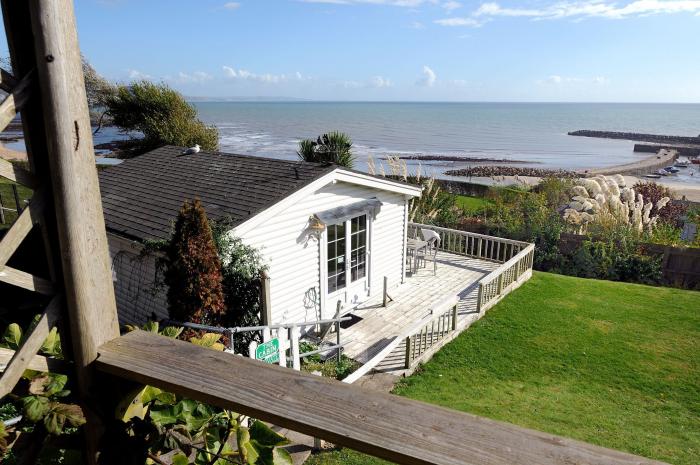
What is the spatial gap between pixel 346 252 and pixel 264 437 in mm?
7993

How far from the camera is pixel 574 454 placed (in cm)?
89

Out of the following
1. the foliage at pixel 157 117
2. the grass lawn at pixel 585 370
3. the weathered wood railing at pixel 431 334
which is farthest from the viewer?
the foliage at pixel 157 117

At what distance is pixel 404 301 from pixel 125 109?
25186 millimetres

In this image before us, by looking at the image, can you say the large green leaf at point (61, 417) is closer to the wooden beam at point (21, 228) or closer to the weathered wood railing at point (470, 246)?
the wooden beam at point (21, 228)

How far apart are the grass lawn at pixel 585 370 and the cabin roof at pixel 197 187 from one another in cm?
377

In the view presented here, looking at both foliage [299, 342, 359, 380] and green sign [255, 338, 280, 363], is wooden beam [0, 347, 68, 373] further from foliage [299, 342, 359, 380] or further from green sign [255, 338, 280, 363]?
foliage [299, 342, 359, 380]

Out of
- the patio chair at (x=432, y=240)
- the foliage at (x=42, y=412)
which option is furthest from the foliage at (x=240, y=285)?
the patio chair at (x=432, y=240)

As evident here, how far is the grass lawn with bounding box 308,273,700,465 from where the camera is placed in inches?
224

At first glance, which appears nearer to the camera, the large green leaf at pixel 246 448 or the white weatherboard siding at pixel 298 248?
the large green leaf at pixel 246 448

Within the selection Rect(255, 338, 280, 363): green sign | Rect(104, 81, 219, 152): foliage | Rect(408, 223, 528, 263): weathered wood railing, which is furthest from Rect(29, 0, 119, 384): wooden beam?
Rect(104, 81, 219, 152): foliage

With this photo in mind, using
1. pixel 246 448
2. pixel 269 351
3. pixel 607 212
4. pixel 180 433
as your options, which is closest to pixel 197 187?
pixel 269 351

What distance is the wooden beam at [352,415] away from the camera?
0.90 metres

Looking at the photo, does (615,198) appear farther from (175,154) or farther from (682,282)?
(175,154)

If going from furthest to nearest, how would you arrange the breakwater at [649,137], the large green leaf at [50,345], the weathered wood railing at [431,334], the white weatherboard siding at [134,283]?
the breakwater at [649,137]
the white weatherboard siding at [134,283]
the weathered wood railing at [431,334]
the large green leaf at [50,345]
